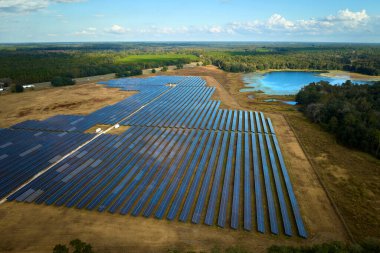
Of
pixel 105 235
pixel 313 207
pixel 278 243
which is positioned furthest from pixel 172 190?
pixel 313 207

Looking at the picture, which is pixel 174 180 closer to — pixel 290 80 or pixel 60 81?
pixel 60 81

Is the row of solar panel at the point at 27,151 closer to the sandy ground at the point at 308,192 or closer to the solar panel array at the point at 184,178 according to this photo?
the solar panel array at the point at 184,178

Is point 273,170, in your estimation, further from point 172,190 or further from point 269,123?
point 269,123

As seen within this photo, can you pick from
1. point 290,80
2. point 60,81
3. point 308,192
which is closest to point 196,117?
point 308,192

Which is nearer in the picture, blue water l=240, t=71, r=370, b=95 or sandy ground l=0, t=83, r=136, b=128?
sandy ground l=0, t=83, r=136, b=128

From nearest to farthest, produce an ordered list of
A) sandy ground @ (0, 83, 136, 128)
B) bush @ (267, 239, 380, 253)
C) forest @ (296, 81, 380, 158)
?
bush @ (267, 239, 380, 253), forest @ (296, 81, 380, 158), sandy ground @ (0, 83, 136, 128)

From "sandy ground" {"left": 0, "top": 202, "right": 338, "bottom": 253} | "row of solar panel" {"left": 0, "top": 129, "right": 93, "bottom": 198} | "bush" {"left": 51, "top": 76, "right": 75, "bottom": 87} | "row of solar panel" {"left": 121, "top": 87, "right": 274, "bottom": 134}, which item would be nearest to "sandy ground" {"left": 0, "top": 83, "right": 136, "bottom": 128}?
"bush" {"left": 51, "top": 76, "right": 75, "bottom": 87}

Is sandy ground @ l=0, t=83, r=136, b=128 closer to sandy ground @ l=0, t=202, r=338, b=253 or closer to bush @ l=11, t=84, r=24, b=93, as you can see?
bush @ l=11, t=84, r=24, b=93

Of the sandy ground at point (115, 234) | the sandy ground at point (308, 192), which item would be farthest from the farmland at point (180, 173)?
the sandy ground at point (115, 234)
